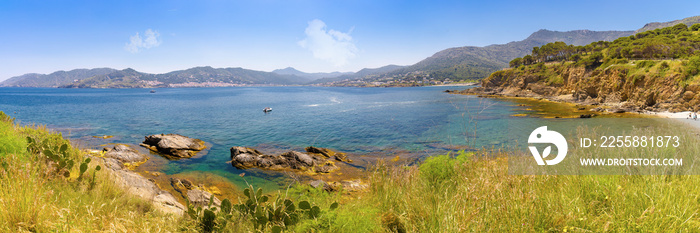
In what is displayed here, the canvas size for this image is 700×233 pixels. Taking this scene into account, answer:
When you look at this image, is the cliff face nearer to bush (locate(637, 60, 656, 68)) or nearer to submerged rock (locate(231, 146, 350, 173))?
bush (locate(637, 60, 656, 68))

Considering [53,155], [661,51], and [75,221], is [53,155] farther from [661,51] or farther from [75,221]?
[661,51]

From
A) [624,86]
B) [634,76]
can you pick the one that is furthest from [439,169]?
[624,86]

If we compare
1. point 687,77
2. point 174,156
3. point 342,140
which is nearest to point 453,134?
point 342,140

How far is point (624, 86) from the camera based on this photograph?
45.8 metres

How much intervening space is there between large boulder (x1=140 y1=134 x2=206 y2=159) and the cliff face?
190 feet

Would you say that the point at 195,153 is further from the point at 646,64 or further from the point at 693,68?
the point at 646,64

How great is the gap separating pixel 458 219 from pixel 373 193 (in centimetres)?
277

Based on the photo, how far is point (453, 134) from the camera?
1096 inches

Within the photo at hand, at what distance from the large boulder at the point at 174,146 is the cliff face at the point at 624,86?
57983 millimetres

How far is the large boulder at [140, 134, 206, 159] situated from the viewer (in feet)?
68.1

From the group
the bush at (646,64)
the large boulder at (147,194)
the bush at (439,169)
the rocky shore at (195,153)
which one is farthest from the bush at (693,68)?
the large boulder at (147,194)

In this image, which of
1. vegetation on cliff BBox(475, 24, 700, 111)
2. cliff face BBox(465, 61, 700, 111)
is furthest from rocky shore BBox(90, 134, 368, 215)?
vegetation on cliff BBox(475, 24, 700, 111)

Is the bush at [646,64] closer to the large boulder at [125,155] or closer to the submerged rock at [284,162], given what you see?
the submerged rock at [284,162]

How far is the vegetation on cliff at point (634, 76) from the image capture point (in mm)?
37406
